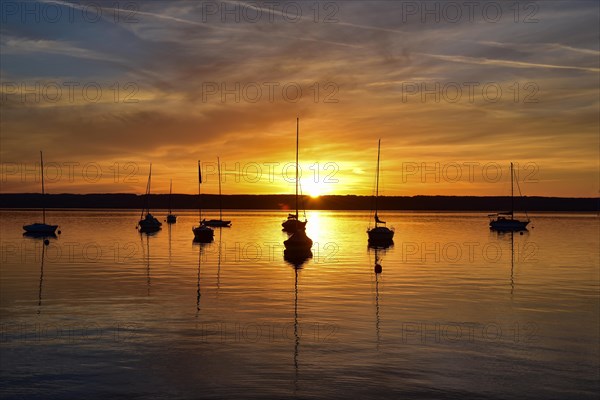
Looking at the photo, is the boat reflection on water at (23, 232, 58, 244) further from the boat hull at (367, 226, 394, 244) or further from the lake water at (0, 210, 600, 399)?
the boat hull at (367, 226, 394, 244)

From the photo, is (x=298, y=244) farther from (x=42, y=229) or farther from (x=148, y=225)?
(x=148, y=225)

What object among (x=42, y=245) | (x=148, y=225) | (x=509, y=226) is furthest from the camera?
(x=509, y=226)

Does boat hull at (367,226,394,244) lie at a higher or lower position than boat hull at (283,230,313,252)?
higher

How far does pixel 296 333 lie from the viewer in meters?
26.8

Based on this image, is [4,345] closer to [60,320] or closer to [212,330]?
[60,320]

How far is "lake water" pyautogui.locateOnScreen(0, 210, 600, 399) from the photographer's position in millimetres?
Result: 19125

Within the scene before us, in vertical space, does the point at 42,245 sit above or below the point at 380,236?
below

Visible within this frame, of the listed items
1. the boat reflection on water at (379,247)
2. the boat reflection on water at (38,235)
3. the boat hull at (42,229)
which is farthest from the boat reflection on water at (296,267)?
the boat hull at (42,229)

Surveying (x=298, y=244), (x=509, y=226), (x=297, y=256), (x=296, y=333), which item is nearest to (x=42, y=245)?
(x=298, y=244)

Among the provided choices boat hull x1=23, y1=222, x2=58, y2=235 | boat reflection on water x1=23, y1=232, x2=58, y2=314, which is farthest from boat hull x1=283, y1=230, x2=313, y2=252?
boat hull x1=23, y1=222, x2=58, y2=235

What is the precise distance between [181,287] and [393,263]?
26.7 meters

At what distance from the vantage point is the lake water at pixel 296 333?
19125 millimetres

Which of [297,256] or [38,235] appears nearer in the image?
[297,256]

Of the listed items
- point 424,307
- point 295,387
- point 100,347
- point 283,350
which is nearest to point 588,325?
A: point 424,307
